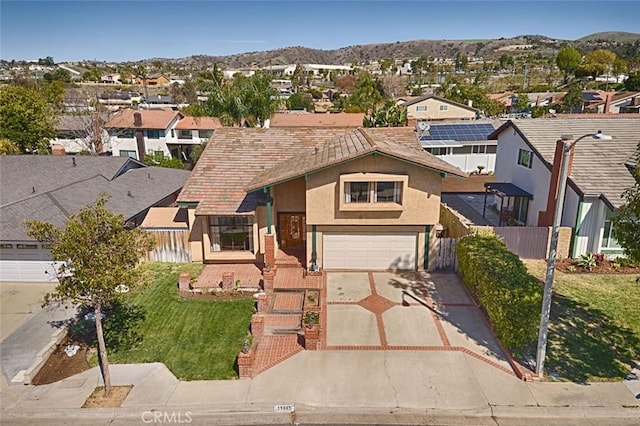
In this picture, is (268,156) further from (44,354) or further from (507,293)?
(507,293)

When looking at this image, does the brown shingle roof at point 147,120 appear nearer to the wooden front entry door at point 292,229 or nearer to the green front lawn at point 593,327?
the wooden front entry door at point 292,229

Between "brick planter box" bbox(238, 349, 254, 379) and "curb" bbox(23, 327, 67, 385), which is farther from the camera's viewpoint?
"curb" bbox(23, 327, 67, 385)

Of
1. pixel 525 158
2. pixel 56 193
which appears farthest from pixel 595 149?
pixel 56 193

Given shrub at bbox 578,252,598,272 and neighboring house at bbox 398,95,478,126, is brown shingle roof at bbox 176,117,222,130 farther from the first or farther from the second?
shrub at bbox 578,252,598,272

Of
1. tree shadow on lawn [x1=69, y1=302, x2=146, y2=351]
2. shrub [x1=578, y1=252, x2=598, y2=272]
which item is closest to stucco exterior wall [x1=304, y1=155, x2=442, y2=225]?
shrub [x1=578, y1=252, x2=598, y2=272]

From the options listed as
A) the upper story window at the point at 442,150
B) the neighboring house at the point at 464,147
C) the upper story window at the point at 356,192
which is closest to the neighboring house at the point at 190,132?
the neighboring house at the point at 464,147
